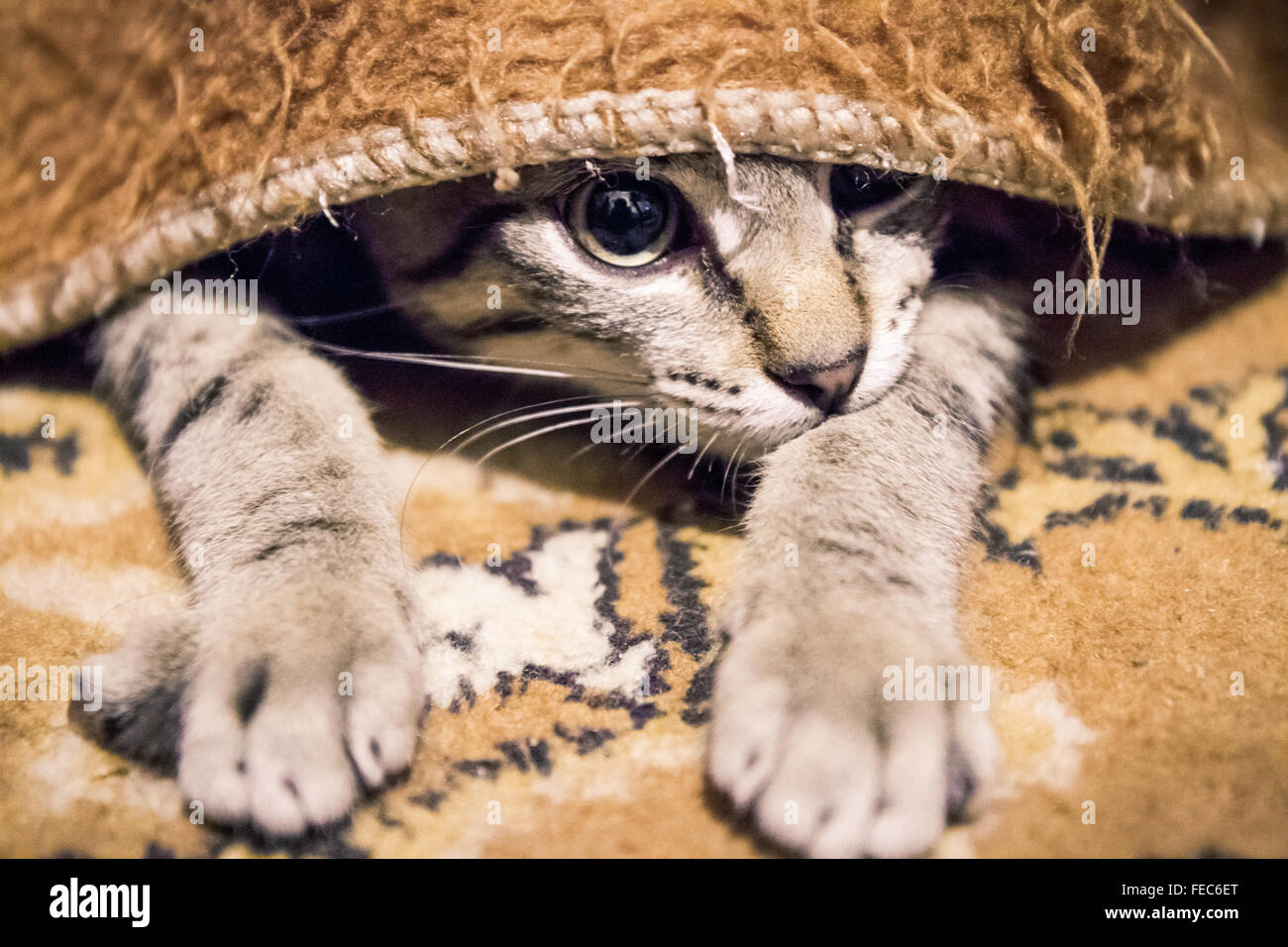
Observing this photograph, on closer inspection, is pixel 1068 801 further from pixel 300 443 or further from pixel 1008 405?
pixel 300 443

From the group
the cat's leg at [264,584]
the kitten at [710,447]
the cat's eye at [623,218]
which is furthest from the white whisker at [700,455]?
Answer: the cat's leg at [264,584]

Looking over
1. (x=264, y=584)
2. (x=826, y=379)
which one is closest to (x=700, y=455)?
(x=826, y=379)

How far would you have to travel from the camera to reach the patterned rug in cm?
56

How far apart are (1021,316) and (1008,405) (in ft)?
0.37

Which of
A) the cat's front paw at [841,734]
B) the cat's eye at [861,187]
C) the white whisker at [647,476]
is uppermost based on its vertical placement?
the cat's eye at [861,187]

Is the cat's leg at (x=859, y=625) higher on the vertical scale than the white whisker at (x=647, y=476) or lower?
lower

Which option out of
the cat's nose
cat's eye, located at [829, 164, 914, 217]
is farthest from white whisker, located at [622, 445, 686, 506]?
cat's eye, located at [829, 164, 914, 217]

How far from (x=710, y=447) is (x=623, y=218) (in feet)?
0.75

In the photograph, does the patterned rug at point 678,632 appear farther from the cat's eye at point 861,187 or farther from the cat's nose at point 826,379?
the cat's eye at point 861,187

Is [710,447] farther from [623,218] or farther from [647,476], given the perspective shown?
[623,218]

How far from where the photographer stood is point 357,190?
646 millimetres

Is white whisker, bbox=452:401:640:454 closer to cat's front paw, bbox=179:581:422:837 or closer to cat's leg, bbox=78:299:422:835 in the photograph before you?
cat's leg, bbox=78:299:422:835

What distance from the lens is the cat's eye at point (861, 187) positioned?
28.9 inches
